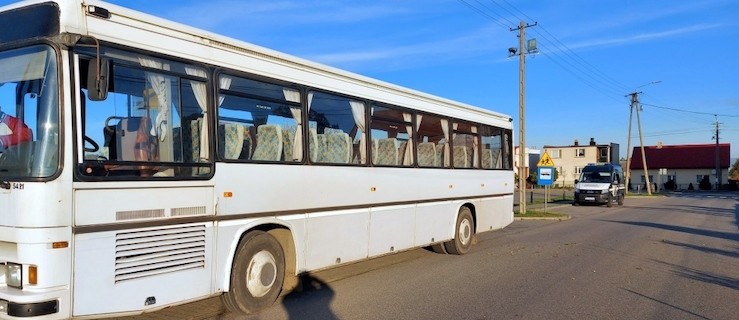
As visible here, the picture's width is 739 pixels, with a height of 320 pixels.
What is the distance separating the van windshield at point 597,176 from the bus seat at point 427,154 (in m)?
27.2

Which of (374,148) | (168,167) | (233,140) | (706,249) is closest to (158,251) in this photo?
(168,167)

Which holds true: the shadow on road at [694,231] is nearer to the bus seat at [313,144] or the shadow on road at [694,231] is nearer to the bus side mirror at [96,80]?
the bus seat at [313,144]

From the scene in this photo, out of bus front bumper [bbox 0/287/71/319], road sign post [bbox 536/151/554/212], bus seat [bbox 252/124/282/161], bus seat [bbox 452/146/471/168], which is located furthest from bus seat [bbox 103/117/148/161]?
road sign post [bbox 536/151/554/212]

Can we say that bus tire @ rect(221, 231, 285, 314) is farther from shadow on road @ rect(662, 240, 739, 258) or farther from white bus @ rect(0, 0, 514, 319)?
shadow on road @ rect(662, 240, 739, 258)

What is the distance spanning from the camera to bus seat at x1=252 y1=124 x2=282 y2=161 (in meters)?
6.72

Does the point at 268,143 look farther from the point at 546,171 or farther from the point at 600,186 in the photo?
the point at 600,186

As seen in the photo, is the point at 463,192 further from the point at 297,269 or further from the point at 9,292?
the point at 9,292

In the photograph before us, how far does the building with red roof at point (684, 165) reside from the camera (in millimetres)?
78062

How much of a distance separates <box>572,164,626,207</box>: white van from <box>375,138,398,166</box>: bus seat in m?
27.6

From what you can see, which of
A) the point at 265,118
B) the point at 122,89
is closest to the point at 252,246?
the point at 265,118

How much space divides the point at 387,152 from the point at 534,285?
9.78ft

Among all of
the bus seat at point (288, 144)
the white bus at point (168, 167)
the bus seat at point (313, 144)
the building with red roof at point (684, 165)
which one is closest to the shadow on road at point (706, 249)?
the white bus at point (168, 167)

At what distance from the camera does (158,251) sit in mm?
5406

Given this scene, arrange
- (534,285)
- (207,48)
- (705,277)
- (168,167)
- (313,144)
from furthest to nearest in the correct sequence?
(705,277), (534,285), (313,144), (207,48), (168,167)
